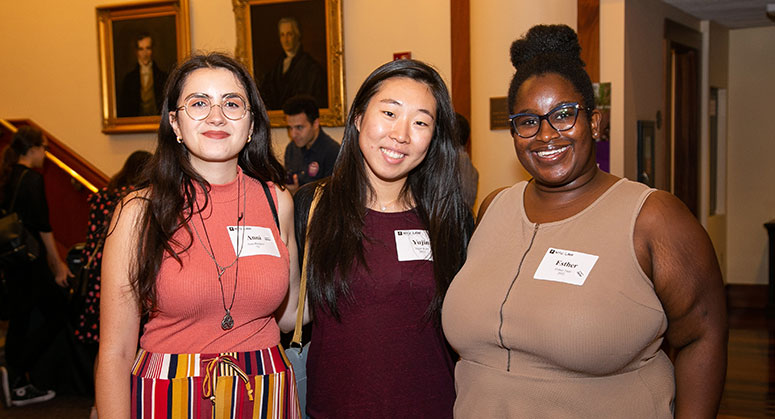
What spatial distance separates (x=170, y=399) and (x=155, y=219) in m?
0.48

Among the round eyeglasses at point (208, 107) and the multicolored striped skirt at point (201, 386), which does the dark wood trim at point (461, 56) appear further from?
the multicolored striped skirt at point (201, 386)

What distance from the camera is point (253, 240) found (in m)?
1.98

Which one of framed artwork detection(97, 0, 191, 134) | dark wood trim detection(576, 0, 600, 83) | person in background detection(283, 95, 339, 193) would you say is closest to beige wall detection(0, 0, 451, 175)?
framed artwork detection(97, 0, 191, 134)

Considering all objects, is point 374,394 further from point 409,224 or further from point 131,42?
point 131,42

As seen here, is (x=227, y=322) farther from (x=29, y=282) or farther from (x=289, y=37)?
(x=289, y=37)

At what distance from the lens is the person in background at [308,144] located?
5262 millimetres

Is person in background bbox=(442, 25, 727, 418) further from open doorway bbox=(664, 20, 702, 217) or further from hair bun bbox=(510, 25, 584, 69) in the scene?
open doorway bbox=(664, 20, 702, 217)

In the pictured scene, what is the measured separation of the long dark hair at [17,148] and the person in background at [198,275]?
3.23 meters

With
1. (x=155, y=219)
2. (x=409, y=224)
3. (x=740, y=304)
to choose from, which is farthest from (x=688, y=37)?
(x=155, y=219)

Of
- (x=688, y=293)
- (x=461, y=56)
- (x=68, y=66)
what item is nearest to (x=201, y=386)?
(x=688, y=293)

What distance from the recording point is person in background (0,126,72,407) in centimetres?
463

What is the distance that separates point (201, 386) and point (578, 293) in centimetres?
101

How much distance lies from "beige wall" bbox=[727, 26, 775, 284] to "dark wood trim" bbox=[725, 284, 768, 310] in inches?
3.3

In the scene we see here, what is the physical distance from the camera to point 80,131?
7.84 meters
